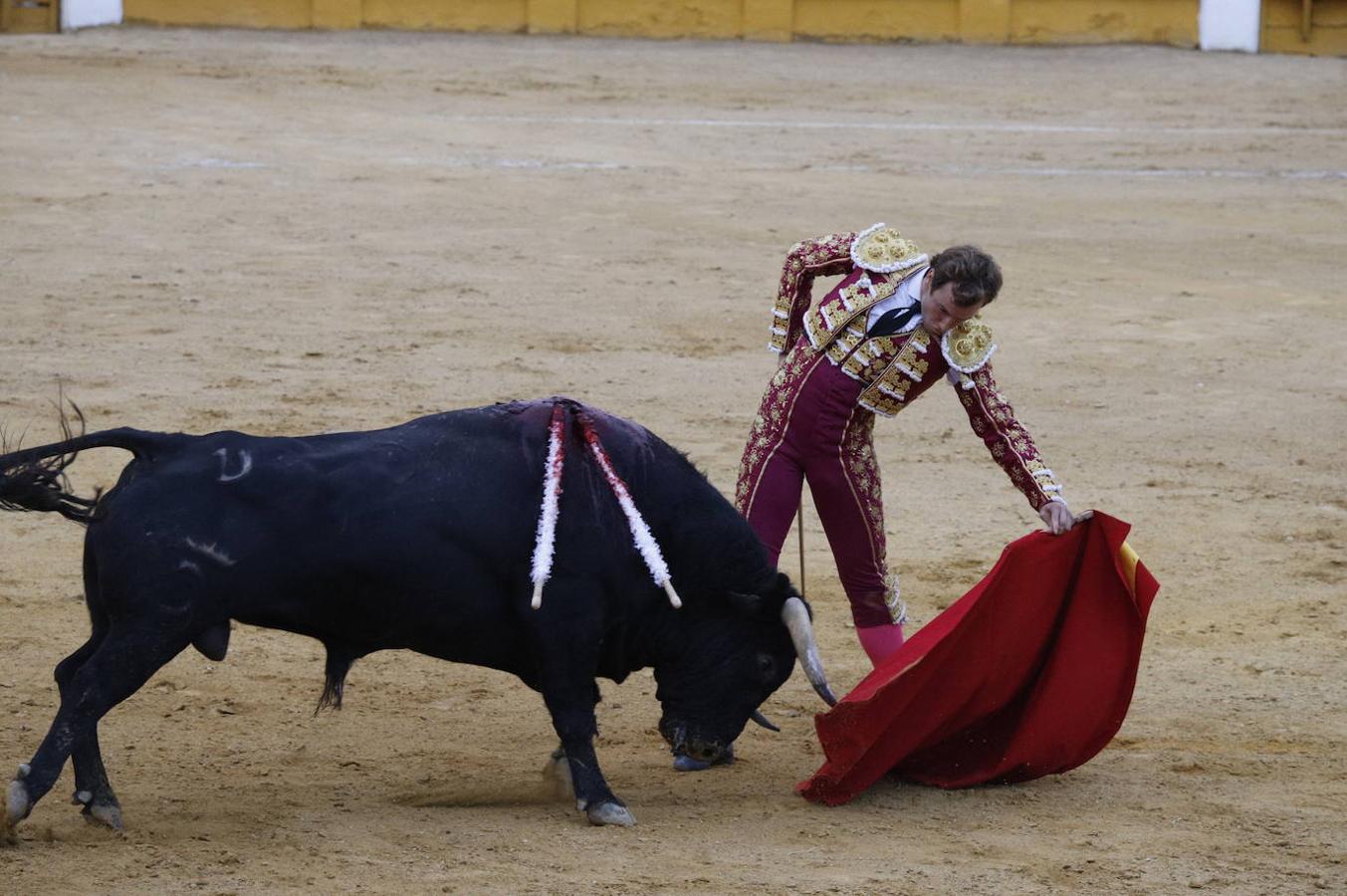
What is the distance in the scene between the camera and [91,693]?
Answer: 13.8 ft

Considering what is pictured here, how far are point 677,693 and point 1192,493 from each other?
369 cm

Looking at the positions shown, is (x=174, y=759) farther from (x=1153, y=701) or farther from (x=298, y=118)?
(x=298, y=118)

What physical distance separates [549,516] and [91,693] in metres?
1.07

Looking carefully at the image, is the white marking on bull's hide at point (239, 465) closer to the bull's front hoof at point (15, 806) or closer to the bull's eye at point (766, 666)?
the bull's front hoof at point (15, 806)

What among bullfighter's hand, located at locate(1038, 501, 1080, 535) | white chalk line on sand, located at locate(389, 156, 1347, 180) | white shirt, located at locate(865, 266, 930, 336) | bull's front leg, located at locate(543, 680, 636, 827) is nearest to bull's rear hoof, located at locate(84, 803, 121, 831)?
bull's front leg, located at locate(543, 680, 636, 827)

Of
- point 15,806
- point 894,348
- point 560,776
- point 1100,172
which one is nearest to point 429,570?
point 560,776

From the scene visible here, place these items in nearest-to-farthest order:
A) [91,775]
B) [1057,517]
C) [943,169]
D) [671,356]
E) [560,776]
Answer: [91,775] < [560,776] < [1057,517] < [671,356] < [943,169]

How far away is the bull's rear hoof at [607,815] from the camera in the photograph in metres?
4.54

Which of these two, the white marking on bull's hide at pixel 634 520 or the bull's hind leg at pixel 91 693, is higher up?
the white marking on bull's hide at pixel 634 520

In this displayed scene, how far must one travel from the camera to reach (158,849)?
425cm

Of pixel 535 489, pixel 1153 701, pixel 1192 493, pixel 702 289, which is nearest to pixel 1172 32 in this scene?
pixel 702 289

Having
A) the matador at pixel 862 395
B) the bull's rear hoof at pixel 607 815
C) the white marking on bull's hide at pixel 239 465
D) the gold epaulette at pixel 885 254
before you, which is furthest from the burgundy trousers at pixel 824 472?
the white marking on bull's hide at pixel 239 465

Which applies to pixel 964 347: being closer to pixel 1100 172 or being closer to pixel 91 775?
pixel 91 775

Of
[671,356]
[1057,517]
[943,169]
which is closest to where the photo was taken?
[1057,517]
